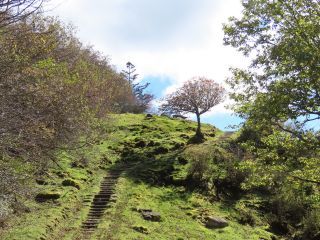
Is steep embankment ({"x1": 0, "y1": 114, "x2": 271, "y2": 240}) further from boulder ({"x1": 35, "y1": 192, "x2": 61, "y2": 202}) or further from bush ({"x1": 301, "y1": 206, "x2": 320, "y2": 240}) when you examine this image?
bush ({"x1": 301, "y1": 206, "x2": 320, "y2": 240})

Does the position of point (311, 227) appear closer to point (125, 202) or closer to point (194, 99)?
point (125, 202)

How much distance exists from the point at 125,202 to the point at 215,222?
19.6 feet

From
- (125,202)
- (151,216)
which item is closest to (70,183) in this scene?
(125,202)

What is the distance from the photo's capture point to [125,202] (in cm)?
2805

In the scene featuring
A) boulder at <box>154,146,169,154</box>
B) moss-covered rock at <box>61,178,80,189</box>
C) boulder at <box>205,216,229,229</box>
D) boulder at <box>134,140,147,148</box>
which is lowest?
boulder at <box>205,216,229,229</box>

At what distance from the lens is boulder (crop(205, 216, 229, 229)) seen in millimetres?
26297

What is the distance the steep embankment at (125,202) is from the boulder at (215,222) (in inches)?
19.6

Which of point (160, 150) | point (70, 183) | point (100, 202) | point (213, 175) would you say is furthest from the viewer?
point (160, 150)

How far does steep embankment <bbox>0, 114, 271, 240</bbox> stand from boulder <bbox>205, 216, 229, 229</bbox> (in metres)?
0.50

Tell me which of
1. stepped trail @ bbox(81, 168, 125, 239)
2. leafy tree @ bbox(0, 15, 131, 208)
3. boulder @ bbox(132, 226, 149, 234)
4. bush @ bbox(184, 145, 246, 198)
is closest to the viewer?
leafy tree @ bbox(0, 15, 131, 208)

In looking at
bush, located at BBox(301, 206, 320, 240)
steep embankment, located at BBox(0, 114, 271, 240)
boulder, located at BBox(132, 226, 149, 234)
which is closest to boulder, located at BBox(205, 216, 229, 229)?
steep embankment, located at BBox(0, 114, 271, 240)

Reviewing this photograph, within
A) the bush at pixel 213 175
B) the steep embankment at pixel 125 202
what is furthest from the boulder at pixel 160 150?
the bush at pixel 213 175

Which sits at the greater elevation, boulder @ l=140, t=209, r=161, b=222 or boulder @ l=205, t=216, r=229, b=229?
boulder @ l=205, t=216, r=229, b=229

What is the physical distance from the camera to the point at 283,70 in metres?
14.9
